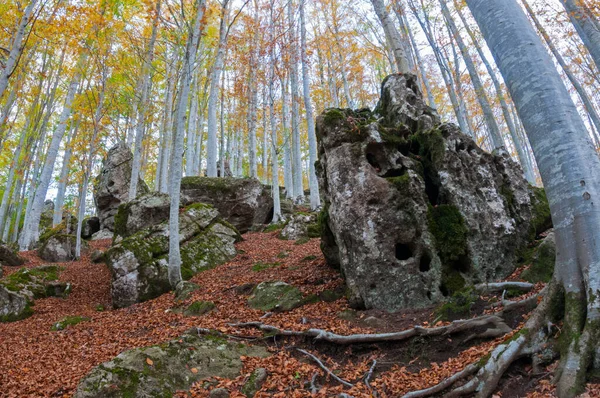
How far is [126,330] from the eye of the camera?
604 cm

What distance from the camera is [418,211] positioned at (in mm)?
5738

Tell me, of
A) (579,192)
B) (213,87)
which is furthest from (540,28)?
(579,192)

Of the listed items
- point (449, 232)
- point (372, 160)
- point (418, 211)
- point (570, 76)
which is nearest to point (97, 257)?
point (372, 160)

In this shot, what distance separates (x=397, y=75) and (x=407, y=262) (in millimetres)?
4869

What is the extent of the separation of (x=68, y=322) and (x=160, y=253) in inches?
97.6

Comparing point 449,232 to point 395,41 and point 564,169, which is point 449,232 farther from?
point 395,41

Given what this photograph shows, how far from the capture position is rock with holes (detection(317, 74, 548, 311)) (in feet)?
18.1

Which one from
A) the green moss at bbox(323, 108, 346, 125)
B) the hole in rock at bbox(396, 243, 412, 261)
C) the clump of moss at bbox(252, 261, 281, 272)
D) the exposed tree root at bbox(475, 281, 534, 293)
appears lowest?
the exposed tree root at bbox(475, 281, 534, 293)

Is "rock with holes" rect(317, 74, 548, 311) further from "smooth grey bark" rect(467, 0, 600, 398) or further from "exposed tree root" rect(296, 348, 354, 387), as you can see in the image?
"smooth grey bark" rect(467, 0, 600, 398)

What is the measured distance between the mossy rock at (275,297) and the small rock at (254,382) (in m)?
1.98

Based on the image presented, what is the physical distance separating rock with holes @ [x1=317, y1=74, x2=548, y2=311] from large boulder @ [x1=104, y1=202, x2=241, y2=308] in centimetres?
452

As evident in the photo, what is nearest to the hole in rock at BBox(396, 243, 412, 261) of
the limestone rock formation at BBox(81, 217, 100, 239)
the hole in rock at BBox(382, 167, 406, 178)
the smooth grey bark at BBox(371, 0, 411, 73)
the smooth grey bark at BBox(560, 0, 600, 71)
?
the hole in rock at BBox(382, 167, 406, 178)

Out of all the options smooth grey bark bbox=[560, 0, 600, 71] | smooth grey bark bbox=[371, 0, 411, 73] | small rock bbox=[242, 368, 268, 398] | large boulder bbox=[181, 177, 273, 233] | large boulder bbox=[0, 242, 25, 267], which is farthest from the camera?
large boulder bbox=[181, 177, 273, 233]

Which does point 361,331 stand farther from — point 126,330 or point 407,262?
point 126,330
